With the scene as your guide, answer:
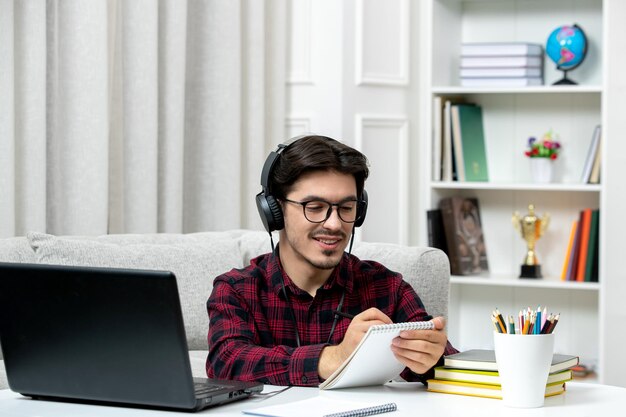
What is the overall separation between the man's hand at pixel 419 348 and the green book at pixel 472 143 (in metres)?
2.40

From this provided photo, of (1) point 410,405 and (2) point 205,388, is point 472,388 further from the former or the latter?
(2) point 205,388

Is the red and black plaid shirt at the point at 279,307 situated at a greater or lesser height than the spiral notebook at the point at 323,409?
greater

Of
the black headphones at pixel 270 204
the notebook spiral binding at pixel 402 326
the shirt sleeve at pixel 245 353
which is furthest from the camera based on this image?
the black headphones at pixel 270 204

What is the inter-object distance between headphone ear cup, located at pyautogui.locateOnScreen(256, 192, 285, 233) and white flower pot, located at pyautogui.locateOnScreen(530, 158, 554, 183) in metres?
2.13

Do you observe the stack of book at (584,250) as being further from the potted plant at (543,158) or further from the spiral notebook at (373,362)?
the spiral notebook at (373,362)

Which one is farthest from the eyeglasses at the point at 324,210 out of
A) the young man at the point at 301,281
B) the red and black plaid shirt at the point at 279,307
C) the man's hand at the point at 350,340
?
the man's hand at the point at 350,340

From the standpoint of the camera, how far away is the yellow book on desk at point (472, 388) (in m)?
1.47

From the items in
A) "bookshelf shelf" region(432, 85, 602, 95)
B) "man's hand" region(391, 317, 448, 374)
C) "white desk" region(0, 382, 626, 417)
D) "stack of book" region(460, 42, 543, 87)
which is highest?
"stack of book" region(460, 42, 543, 87)

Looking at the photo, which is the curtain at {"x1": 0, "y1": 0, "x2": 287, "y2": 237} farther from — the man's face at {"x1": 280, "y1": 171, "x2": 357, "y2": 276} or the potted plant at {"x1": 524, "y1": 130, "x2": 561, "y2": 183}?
the man's face at {"x1": 280, "y1": 171, "x2": 357, "y2": 276}

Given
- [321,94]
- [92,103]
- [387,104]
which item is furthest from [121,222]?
[387,104]

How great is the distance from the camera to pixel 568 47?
3.69 metres

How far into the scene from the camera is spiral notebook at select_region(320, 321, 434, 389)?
142 centimetres

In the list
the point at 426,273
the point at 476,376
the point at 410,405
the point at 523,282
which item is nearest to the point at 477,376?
the point at 476,376

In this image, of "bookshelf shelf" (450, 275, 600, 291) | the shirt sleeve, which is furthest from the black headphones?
"bookshelf shelf" (450, 275, 600, 291)
